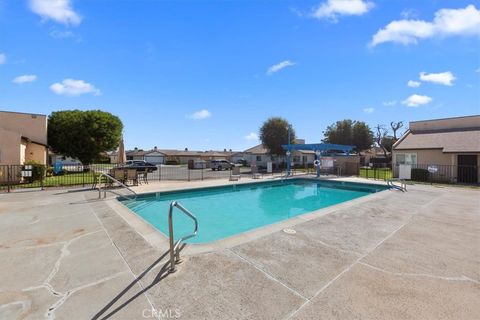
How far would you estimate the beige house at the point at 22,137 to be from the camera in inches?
607

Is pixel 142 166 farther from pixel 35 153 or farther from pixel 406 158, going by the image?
pixel 406 158

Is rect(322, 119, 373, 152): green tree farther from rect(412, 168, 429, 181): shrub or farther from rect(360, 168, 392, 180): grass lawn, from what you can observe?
rect(412, 168, 429, 181): shrub

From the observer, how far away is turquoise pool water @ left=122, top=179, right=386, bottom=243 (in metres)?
8.58

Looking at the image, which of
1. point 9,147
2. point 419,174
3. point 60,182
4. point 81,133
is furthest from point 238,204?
point 81,133

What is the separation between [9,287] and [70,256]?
106cm

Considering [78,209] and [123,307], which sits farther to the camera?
[78,209]

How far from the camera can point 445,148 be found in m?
19.4

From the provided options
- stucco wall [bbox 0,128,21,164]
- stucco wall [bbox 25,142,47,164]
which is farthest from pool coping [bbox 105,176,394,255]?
stucco wall [bbox 25,142,47,164]

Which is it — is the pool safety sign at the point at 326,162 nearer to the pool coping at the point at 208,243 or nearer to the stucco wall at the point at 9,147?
the pool coping at the point at 208,243

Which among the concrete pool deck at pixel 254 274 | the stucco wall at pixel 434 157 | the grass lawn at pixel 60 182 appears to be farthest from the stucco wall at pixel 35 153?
the stucco wall at pixel 434 157

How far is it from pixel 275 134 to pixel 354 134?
15.0 m

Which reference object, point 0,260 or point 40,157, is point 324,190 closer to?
point 0,260

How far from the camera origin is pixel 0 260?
425cm

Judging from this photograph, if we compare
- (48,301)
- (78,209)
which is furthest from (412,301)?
(78,209)
